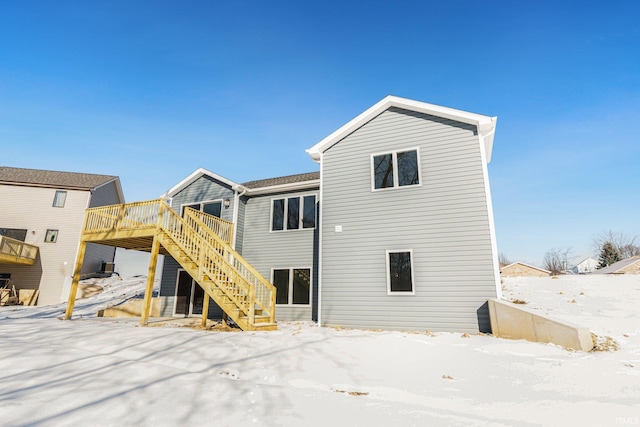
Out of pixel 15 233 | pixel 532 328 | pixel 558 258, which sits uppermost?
pixel 558 258

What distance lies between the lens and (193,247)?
977 centimetres

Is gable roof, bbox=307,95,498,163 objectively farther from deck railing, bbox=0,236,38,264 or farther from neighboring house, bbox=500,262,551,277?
neighboring house, bbox=500,262,551,277

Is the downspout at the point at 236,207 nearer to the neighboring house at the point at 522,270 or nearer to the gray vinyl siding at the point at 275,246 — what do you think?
the gray vinyl siding at the point at 275,246

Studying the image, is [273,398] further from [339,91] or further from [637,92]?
[637,92]

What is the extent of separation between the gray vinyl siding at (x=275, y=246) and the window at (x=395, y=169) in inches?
122

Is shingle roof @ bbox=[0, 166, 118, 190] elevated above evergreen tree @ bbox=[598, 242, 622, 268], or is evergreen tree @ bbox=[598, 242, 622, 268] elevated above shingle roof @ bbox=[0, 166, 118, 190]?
shingle roof @ bbox=[0, 166, 118, 190]

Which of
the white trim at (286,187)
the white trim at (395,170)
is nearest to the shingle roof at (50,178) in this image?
the white trim at (286,187)

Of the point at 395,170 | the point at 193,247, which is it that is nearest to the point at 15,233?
the point at 193,247

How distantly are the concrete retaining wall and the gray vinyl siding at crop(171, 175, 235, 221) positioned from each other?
413 inches

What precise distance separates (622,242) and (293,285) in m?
69.1

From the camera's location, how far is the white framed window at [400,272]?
8.84 metres

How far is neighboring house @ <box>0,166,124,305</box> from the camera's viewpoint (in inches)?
728

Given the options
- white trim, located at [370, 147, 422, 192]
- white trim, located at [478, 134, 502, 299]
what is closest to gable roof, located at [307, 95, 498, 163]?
white trim, located at [478, 134, 502, 299]

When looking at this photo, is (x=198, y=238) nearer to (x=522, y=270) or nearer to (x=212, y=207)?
(x=212, y=207)
